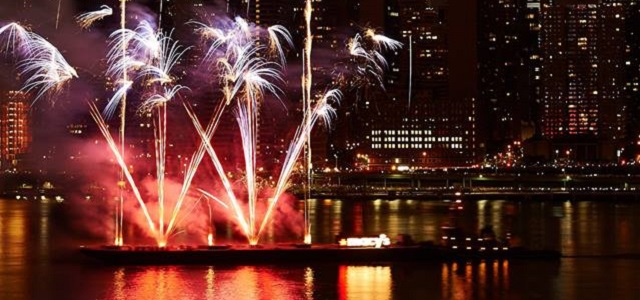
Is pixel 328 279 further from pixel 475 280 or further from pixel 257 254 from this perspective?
pixel 475 280

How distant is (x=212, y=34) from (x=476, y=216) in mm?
46651

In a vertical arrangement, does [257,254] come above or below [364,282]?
above

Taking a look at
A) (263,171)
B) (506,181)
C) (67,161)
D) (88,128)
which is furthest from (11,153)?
(506,181)

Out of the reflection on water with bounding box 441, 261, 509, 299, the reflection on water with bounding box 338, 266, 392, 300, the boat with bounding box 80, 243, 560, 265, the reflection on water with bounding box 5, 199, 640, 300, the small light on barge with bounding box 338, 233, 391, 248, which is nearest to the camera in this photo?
the reflection on water with bounding box 338, 266, 392, 300

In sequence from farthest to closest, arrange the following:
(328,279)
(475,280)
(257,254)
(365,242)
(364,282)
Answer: (365,242)
(257,254)
(475,280)
(328,279)
(364,282)

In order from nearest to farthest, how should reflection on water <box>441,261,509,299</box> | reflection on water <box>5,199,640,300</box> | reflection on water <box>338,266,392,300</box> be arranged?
1. reflection on water <box>338,266,392,300</box>
2. reflection on water <box>5,199,640,300</box>
3. reflection on water <box>441,261,509,299</box>

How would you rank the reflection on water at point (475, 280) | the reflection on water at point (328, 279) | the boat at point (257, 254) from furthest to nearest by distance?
the boat at point (257, 254), the reflection on water at point (475, 280), the reflection on water at point (328, 279)

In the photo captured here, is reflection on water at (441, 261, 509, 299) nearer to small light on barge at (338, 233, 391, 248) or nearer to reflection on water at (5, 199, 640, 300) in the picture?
reflection on water at (5, 199, 640, 300)

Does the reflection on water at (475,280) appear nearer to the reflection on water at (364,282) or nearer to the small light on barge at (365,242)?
the reflection on water at (364,282)

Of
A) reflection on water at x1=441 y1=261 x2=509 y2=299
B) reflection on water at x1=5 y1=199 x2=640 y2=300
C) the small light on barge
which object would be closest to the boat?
the small light on barge

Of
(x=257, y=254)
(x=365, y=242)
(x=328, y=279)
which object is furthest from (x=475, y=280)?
(x=257, y=254)

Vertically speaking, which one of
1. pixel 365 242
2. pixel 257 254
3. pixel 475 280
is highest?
pixel 365 242

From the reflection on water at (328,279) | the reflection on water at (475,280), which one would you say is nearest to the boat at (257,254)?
the reflection on water at (328,279)

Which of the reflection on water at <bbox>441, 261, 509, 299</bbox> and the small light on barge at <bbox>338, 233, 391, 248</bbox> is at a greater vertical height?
the small light on barge at <bbox>338, 233, 391, 248</bbox>
